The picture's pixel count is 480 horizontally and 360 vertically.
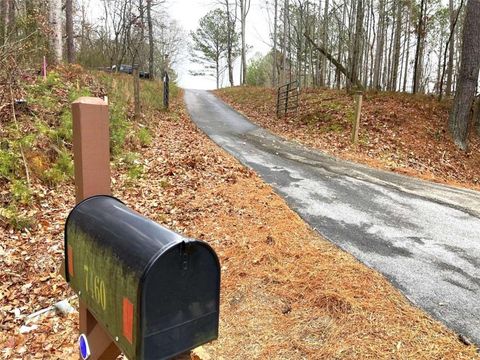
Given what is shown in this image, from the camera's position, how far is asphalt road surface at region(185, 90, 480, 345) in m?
3.60

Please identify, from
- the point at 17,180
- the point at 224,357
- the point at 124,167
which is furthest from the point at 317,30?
the point at 224,357

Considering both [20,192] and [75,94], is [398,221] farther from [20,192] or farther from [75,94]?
[75,94]

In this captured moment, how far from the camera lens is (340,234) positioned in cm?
481

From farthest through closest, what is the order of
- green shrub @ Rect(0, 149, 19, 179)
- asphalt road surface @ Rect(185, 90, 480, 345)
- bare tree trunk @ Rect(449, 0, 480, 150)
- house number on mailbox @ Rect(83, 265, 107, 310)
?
1. bare tree trunk @ Rect(449, 0, 480, 150)
2. green shrub @ Rect(0, 149, 19, 179)
3. asphalt road surface @ Rect(185, 90, 480, 345)
4. house number on mailbox @ Rect(83, 265, 107, 310)

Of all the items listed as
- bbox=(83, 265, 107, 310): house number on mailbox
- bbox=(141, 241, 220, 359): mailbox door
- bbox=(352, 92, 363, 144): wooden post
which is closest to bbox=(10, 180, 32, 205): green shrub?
bbox=(83, 265, 107, 310): house number on mailbox

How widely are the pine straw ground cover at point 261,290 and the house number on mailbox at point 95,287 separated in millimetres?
1809

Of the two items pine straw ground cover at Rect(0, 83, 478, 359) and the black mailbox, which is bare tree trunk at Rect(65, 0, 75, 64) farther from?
the black mailbox

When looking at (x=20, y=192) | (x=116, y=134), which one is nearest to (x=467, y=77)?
(x=116, y=134)

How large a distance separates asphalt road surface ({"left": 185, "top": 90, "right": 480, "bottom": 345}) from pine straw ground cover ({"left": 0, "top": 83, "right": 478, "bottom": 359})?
251 millimetres

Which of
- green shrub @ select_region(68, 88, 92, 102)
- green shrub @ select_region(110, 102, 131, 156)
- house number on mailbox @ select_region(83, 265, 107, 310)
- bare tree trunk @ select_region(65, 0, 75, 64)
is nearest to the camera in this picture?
house number on mailbox @ select_region(83, 265, 107, 310)

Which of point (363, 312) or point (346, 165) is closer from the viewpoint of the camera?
point (363, 312)

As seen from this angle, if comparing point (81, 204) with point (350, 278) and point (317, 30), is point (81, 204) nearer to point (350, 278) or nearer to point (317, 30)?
point (350, 278)

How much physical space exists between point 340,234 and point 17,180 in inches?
176

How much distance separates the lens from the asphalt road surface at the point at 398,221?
360 cm
